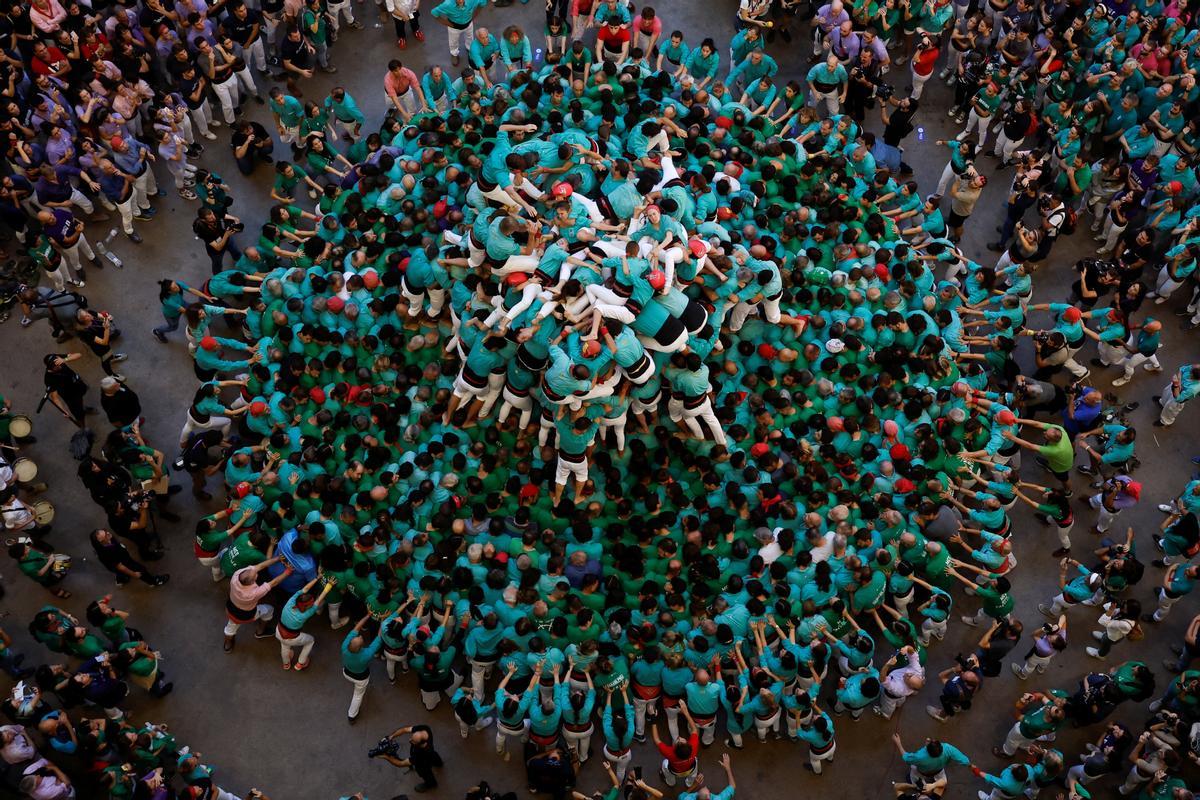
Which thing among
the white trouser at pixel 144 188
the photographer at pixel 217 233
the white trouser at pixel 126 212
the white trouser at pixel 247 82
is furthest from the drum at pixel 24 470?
the white trouser at pixel 247 82

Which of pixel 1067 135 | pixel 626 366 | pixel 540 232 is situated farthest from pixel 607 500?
pixel 1067 135

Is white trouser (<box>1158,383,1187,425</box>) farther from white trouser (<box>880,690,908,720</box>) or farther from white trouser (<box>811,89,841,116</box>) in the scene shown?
white trouser (<box>811,89,841,116</box>)

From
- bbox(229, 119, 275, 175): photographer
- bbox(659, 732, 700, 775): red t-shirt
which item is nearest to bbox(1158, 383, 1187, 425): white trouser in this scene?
bbox(659, 732, 700, 775): red t-shirt

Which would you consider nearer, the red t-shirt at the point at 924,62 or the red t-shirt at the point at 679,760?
the red t-shirt at the point at 679,760

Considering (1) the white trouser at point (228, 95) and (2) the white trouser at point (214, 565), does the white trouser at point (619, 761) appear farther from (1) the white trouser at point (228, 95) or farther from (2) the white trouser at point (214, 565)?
(1) the white trouser at point (228, 95)

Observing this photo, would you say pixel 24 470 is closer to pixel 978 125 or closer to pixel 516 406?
pixel 516 406
